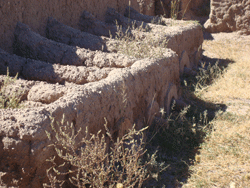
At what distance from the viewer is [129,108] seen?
3234mm

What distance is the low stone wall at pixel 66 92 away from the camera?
1985 millimetres

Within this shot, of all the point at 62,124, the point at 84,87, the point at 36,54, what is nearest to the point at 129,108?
the point at 84,87

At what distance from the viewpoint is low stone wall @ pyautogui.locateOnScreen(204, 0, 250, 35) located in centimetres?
859

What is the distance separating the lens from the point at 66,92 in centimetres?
265

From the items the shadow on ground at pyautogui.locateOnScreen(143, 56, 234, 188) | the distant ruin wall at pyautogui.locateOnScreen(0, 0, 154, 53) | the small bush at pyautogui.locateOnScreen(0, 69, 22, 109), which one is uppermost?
the distant ruin wall at pyautogui.locateOnScreen(0, 0, 154, 53)

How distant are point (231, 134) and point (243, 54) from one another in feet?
16.9

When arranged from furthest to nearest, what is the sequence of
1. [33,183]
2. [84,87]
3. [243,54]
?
[243,54] < [84,87] < [33,183]

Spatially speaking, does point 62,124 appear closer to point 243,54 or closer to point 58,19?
point 58,19

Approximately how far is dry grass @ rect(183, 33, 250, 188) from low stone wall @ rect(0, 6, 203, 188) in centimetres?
84

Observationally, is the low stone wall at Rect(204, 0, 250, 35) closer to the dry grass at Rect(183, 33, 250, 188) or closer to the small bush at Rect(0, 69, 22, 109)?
the dry grass at Rect(183, 33, 250, 188)

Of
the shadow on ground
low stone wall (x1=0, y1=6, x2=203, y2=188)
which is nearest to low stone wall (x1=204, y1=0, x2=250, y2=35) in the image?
low stone wall (x1=0, y1=6, x2=203, y2=188)

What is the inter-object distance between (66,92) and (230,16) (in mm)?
7813

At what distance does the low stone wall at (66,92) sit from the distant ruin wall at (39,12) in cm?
13

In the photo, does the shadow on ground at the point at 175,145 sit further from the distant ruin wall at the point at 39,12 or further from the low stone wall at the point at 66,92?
the distant ruin wall at the point at 39,12
